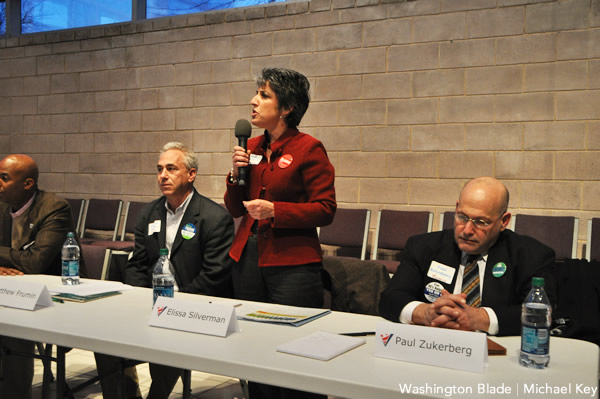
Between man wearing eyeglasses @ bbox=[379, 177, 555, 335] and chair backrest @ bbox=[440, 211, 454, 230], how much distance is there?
2493mm

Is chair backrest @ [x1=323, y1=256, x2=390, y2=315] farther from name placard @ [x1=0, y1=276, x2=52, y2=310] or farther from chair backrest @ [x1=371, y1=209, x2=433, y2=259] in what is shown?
chair backrest @ [x1=371, y1=209, x2=433, y2=259]

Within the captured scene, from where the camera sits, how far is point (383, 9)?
5062 millimetres

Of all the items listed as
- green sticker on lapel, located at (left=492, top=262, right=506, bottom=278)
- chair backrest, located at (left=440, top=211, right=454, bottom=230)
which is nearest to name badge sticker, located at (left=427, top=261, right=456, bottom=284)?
green sticker on lapel, located at (left=492, top=262, right=506, bottom=278)

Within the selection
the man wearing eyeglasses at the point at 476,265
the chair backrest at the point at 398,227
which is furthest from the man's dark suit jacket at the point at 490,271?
the chair backrest at the point at 398,227

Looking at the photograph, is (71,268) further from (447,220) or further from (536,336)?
(447,220)

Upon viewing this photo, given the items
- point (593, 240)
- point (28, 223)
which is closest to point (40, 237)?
point (28, 223)

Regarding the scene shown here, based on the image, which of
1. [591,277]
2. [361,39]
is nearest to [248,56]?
[361,39]

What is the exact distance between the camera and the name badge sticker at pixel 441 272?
1.94 metres

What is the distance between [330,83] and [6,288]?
3.83 metres

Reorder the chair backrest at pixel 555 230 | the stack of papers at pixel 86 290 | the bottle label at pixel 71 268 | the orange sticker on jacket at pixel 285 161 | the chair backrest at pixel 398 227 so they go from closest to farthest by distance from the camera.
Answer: the stack of papers at pixel 86 290
the orange sticker on jacket at pixel 285 161
the bottle label at pixel 71 268
the chair backrest at pixel 555 230
the chair backrest at pixel 398 227

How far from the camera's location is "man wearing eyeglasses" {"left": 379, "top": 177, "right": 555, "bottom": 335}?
6.07 ft

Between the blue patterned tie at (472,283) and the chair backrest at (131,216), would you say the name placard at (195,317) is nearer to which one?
the blue patterned tie at (472,283)

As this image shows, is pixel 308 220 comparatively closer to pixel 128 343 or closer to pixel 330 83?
pixel 128 343

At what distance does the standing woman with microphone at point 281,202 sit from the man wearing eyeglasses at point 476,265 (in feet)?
1.37
